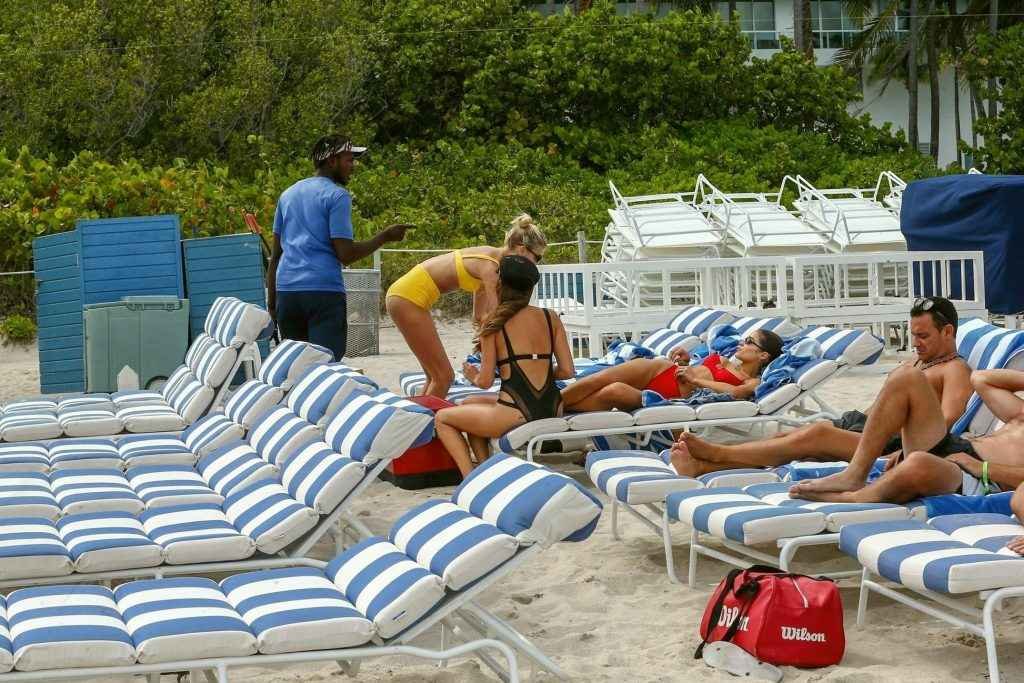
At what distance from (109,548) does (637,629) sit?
179 cm

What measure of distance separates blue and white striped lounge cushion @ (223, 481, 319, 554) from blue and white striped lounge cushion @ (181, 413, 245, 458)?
1174mm

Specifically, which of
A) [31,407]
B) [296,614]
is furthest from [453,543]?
[31,407]

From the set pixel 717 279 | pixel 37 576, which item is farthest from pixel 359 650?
pixel 717 279

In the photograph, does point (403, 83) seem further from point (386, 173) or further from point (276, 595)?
point (276, 595)

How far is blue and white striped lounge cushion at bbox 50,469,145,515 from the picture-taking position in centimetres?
522

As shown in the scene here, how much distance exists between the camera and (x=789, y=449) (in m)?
5.90

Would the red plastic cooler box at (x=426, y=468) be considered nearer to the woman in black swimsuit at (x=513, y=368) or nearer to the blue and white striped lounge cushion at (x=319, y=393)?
the woman in black swimsuit at (x=513, y=368)

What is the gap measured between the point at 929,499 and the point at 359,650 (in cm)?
225

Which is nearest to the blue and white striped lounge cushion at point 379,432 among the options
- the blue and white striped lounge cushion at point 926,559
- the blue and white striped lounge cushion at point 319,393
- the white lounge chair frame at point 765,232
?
the blue and white striped lounge cushion at point 319,393

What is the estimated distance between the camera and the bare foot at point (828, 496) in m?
4.97

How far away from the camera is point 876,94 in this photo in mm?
37625

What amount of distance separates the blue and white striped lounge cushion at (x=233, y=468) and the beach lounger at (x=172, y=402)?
3.61 ft

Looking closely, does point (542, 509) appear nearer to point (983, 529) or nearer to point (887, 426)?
point (983, 529)

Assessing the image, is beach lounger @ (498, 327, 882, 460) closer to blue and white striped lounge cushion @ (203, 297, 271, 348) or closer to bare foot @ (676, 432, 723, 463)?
bare foot @ (676, 432, 723, 463)
